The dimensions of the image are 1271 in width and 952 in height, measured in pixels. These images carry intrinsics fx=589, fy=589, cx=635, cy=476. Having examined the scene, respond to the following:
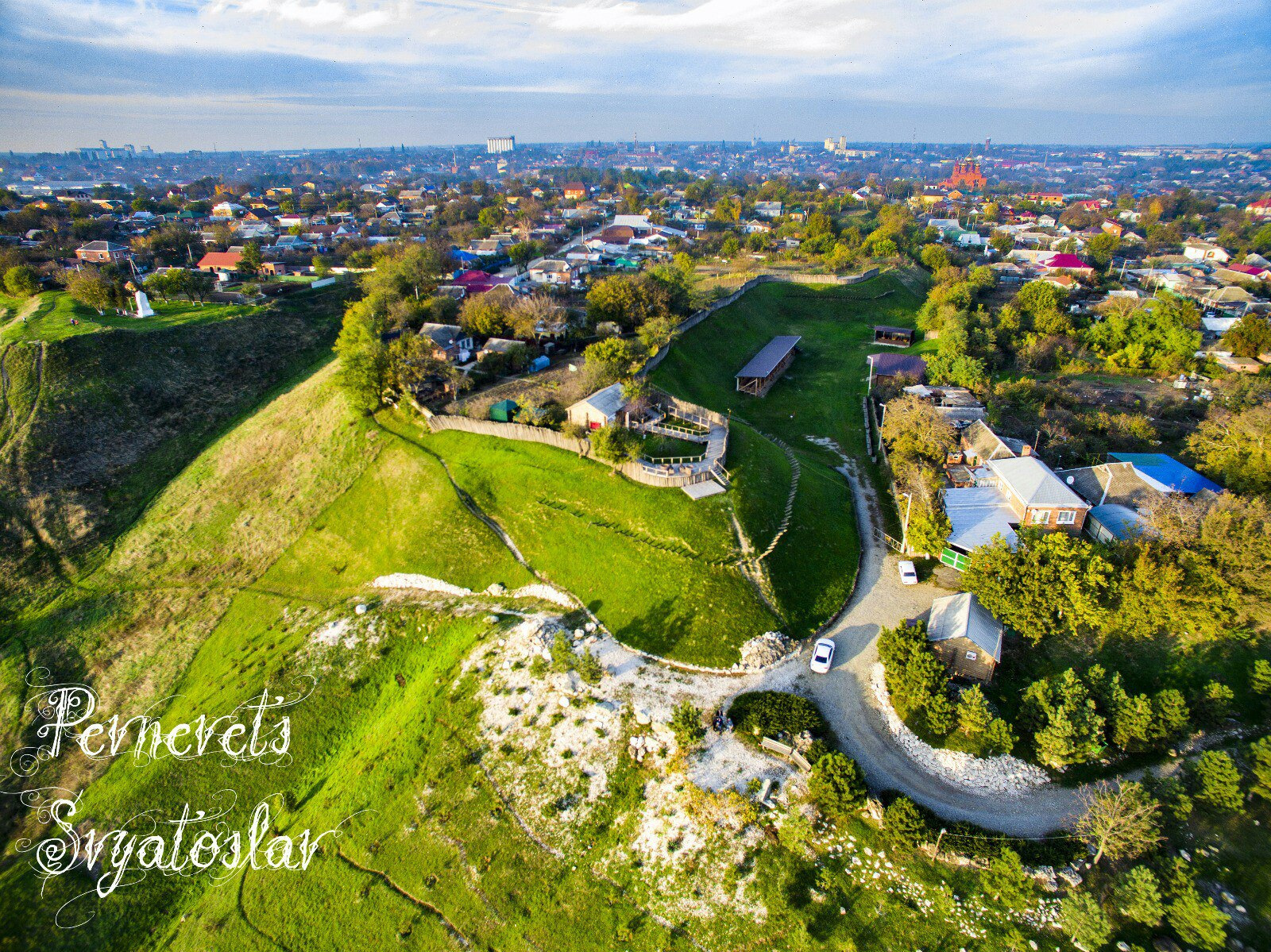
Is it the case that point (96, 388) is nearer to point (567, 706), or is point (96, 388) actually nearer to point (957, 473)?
point (567, 706)

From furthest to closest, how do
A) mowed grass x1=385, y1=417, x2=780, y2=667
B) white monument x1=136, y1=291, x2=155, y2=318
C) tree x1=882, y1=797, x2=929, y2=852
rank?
white monument x1=136, y1=291, x2=155, y2=318 → mowed grass x1=385, y1=417, x2=780, y2=667 → tree x1=882, y1=797, x2=929, y2=852

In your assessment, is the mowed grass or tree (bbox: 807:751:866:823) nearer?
tree (bbox: 807:751:866:823)

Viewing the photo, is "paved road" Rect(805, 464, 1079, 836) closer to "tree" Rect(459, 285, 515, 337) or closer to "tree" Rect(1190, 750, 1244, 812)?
"tree" Rect(1190, 750, 1244, 812)

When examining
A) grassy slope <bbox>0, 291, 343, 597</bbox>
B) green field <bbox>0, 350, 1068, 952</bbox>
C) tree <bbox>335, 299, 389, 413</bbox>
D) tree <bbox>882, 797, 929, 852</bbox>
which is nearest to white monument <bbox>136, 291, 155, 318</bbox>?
grassy slope <bbox>0, 291, 343, 597</bbox>

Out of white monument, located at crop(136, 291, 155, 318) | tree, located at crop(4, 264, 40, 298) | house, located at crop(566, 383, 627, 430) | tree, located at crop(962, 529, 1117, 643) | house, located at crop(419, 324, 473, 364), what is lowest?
tree, located at crop(962, 529, 1117, 643)

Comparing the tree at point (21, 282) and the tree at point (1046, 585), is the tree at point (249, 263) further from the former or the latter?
the tree at point (1046, 585)

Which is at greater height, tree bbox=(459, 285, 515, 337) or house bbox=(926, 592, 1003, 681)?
tree bbox=(459, 285, 515, 337)

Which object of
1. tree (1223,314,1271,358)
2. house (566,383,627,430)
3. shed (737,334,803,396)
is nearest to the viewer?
house (566,383,627,430)
